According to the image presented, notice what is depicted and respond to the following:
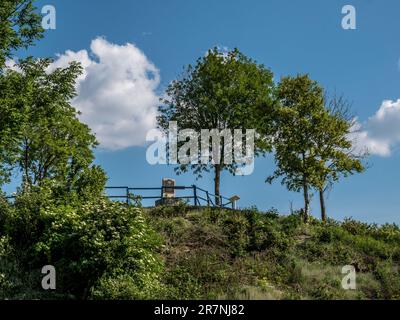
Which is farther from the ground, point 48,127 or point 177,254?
point 48,127

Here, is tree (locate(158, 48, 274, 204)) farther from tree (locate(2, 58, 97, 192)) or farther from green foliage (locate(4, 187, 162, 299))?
green foliage (locate(4, 187, 162, 299))

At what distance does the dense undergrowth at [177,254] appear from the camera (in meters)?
18.5

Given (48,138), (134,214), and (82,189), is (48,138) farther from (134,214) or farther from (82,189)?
(134,214)

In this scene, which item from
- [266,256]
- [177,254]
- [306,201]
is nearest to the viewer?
[177,254]

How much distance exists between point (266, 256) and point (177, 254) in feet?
13.0

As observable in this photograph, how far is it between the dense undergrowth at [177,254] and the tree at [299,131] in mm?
6581

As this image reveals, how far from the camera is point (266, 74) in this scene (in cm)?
4541

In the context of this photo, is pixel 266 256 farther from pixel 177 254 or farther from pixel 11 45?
pixel 11 45

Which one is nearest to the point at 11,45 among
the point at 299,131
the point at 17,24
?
the point at 17,24

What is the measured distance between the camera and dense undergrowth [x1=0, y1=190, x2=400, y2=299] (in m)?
18.5

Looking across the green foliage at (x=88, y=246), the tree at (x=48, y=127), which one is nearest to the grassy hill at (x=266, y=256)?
the green foliage at (x=88, y=246)

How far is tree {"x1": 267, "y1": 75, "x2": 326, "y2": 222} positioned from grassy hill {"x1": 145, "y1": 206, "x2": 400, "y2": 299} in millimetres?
5080

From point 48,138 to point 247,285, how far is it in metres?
24.7

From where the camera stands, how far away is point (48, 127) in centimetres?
4128
